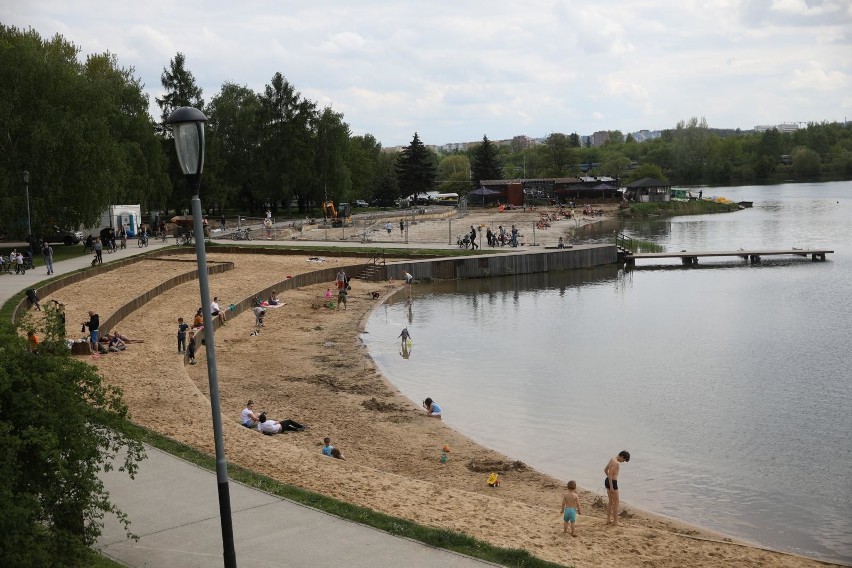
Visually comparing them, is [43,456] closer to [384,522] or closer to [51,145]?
[384,522]

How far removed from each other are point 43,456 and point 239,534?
3720 mm

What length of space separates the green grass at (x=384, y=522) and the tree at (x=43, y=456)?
1.38 metres

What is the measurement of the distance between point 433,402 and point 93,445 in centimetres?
1607

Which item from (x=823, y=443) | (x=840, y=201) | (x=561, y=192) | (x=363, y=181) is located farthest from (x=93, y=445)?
(x=840, y=201)

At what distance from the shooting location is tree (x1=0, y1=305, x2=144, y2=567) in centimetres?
872

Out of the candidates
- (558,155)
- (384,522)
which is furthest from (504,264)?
(558,155)

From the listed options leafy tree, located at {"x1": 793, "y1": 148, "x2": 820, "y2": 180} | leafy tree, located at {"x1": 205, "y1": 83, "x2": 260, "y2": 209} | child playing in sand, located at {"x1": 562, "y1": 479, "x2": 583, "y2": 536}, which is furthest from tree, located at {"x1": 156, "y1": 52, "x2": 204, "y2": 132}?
leafy tree, located at {"x1": 793, "y1": 148, "x2": 820, "y2": 180}

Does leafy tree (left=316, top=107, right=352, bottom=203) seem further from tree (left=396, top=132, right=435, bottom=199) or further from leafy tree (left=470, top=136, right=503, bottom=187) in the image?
leafy tree (left=470, top=136, right=503, bottom=187)

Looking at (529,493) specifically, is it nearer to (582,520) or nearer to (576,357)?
(582,520)

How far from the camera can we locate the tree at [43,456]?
8719 millimetres

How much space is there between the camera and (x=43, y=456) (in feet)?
29.7

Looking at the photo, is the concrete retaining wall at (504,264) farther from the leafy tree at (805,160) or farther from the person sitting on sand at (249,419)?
the leafy tree at (805,160)

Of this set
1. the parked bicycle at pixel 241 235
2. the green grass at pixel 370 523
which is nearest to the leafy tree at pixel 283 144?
the parked bicycle at pixel 241 235

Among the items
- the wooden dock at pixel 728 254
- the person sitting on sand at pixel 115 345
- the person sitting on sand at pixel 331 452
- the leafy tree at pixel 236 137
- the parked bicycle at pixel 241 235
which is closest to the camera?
the person sitting on sand at pixel 331 452
